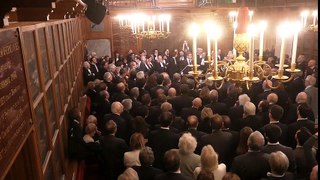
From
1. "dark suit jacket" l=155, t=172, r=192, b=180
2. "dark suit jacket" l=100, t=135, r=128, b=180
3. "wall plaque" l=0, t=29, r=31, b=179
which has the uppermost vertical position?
"wall plaque" l=0, t=29, r=31, b=179

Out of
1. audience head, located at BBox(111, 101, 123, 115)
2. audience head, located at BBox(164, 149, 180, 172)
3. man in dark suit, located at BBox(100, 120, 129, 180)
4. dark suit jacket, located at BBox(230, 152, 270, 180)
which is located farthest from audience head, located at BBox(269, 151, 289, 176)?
audience head, located at BBox(111, 101, 123, 115)

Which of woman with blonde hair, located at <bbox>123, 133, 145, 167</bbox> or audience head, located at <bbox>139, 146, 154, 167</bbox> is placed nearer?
audience head, located at <bbox>139, 146, 154, 167</bbox>

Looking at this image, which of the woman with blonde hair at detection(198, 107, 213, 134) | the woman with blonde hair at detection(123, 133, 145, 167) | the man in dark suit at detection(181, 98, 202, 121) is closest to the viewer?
the woman with blonde hair at detection(123, 133, 145, 167)

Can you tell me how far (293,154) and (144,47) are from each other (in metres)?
15.6

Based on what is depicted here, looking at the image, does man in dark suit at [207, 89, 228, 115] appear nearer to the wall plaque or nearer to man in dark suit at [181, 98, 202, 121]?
man in dark suit at [181, 98, 202, 121]

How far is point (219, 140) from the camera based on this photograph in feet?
17.7

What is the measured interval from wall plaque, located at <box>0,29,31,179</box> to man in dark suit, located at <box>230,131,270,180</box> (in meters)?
2.94

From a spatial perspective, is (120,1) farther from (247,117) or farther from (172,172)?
(172,172)

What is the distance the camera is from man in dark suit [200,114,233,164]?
17.7 feet

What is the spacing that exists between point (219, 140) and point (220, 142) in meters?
0.04

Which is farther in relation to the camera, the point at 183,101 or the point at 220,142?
the point at 183,101

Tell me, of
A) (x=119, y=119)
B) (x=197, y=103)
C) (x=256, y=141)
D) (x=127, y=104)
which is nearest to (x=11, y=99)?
(x=256, y=141)

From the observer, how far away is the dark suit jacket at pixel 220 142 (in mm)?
5402

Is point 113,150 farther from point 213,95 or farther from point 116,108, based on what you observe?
point 213,95
